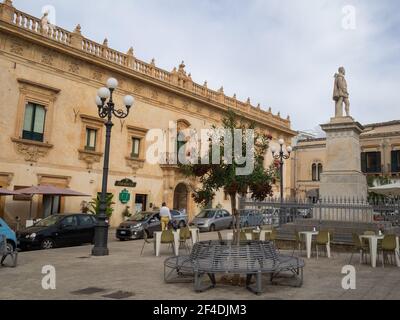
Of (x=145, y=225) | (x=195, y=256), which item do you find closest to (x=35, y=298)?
(x=195, y=256)

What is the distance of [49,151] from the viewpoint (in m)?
20.8

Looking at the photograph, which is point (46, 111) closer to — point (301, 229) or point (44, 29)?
point (44, 29)

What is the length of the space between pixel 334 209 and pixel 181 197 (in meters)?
17.6

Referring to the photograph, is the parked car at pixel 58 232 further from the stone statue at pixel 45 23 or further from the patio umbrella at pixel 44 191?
the stone statue at pixel 45 23

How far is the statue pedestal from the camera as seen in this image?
1373 cm

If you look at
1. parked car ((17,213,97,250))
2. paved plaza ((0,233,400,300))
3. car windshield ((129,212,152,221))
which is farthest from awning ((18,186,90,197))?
paved plaza ((0,233,400,300))

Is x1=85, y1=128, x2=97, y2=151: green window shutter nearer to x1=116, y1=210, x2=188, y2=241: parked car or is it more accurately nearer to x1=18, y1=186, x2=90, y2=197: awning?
x1=18, y1=186, x2=90, y2=197: awning

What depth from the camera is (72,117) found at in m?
22.1

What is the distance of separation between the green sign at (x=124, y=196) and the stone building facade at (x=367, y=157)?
2532 centimetres

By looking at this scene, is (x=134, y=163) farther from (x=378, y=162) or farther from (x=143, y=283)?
(x=378, y=162)

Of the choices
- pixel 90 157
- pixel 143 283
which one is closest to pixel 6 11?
pixel 90 157

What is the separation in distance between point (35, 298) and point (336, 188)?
11.0m

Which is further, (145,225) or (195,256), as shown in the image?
(145,225)
